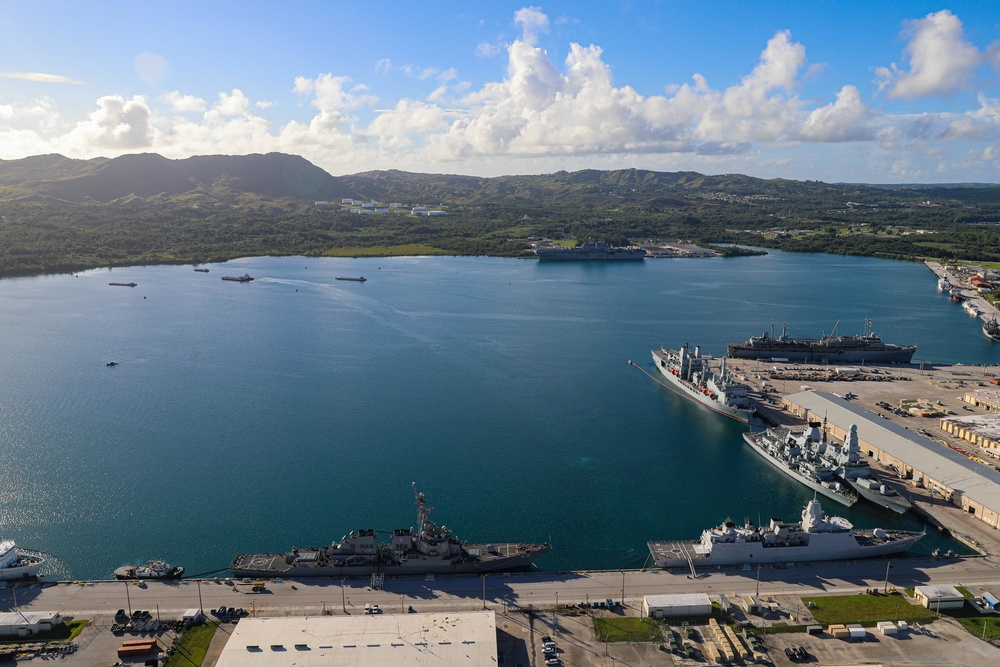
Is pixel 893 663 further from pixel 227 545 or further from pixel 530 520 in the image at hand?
pixel 227 545

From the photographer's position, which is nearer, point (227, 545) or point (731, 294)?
point (227, 545)

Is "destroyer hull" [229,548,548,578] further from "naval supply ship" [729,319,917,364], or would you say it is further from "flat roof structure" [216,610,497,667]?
"naval supply ship" [729,319,917,364]

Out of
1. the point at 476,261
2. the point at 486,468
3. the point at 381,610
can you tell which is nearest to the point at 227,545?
the point at 381,610

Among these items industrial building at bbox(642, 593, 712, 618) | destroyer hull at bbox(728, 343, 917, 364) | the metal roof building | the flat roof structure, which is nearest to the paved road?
industrial building at bbox(642, 593, 712, 618)

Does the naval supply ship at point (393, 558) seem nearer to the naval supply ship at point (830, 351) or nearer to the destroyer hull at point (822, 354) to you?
the destroyer hull at point (822, 354)

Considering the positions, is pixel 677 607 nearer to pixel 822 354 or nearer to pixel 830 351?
pixel 822 354

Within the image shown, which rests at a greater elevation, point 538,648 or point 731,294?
point 731,294
